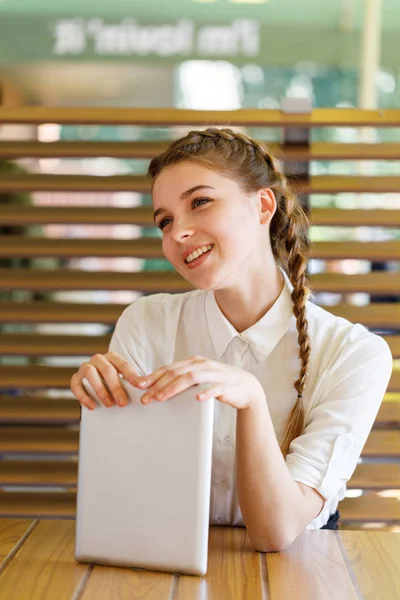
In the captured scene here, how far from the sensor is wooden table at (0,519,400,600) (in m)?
1.21

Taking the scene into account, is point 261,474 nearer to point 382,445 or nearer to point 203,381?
point 203,381

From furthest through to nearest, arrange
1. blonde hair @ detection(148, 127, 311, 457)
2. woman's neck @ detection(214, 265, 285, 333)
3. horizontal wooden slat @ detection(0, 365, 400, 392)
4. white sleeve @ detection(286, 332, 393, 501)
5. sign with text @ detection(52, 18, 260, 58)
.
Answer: sign with text @ detection(52, 18, 260, 58)
horizontal wooden slat @ detection(0, 365, 400, 392)
woman's neck @ detection(214, 265, 285, 333)
blonde hair @ detection(148, 127, 311, 457)
white sleeve @ detection(286, 332, 393, 501)

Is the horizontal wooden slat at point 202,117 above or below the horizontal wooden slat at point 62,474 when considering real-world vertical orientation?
above

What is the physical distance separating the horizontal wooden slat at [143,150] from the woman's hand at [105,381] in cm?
115

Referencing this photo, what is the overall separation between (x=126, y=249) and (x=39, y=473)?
2.24 feet

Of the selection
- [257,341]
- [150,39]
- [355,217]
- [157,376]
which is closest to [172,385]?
[157,376]

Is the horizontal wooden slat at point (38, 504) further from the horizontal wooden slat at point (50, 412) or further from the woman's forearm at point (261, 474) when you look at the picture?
the woman's forearm at point (261, 474)

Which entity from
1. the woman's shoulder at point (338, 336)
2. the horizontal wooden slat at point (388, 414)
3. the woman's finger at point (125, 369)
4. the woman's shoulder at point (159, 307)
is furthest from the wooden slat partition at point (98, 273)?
→ the woman's finger at point (125, 369)

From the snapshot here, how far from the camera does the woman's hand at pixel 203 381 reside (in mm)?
1238

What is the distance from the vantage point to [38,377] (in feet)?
8.00

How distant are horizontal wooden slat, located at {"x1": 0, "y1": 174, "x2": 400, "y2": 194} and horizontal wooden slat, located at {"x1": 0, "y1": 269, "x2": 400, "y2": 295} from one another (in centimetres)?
24

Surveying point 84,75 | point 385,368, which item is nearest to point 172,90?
point 84,75

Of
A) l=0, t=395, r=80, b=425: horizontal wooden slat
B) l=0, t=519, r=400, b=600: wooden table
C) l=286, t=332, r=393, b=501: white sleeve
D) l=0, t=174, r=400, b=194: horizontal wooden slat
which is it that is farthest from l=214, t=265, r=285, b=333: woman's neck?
l=0, t=395, r=80, b=425: horizontal wooden slat

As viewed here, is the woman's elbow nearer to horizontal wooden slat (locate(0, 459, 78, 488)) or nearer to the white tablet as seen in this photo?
the white tablet
